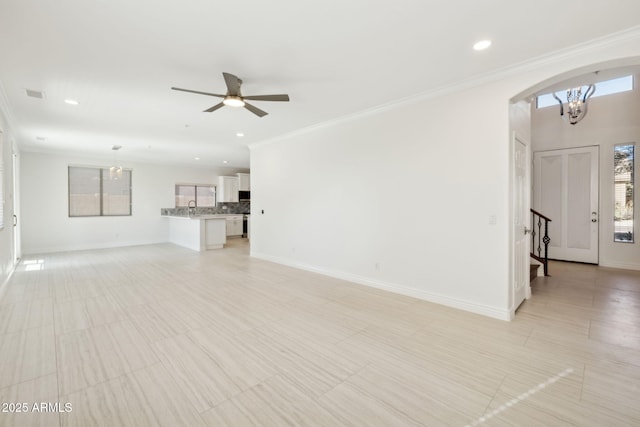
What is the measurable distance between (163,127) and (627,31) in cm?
611

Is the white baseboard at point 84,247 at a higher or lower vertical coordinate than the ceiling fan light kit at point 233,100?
lower

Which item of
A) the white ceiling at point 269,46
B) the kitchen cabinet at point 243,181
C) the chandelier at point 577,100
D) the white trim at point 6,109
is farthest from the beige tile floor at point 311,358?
the kitchen cabinet at point 243,181

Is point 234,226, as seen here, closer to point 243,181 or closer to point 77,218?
point 243,181

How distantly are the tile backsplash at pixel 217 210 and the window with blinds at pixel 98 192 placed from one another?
3.66ft

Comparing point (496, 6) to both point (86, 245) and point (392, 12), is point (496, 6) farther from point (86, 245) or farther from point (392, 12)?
point (86, 245)

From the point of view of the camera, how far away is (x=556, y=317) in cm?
313

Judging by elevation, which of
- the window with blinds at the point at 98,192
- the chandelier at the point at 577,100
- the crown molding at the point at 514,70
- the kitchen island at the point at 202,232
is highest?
the chandelier at the point at 577,100

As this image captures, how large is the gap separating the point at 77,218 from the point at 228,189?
14.3 ft

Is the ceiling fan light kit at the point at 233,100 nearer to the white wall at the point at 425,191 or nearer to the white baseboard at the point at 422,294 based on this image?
the white wall at the point at 425,191

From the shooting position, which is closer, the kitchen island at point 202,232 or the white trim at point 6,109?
the white trim at point 6,109

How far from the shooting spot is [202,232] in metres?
7.71

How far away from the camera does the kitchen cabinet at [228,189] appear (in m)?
10.3

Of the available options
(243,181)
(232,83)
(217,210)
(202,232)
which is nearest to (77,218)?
(202,232)

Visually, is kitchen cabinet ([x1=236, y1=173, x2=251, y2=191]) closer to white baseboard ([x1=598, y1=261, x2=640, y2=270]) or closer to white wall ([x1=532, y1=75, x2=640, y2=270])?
white wall ([x1=532, y1=75, x2=640, y2=270])
